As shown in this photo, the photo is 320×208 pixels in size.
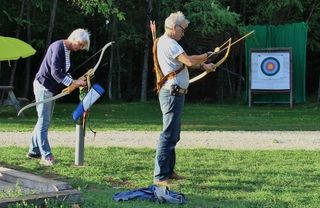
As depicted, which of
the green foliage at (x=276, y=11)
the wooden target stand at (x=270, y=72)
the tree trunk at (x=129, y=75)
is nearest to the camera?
the wooden target stand at (x=270, y=72)

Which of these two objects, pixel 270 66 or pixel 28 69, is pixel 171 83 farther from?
pixel 28 69

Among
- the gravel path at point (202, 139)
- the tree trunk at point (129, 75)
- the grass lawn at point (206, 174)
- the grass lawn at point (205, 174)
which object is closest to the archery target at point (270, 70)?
the tree trunk at point (129, 75)

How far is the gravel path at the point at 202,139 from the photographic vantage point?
10.3 metres

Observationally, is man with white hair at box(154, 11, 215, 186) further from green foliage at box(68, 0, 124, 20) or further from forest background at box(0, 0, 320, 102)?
forest background at box(0, 0, 320, 102)

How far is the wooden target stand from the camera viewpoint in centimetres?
2083

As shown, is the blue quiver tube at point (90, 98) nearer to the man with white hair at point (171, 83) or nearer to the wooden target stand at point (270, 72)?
the man with white hair at point (171, 83)

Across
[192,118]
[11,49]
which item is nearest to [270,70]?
[192,118]

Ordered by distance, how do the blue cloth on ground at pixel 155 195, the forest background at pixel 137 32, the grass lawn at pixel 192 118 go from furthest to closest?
the forest background at pixel 137 32
the grass lawn at pixel 192 118
the blue cloth on ground at pixel 155 195

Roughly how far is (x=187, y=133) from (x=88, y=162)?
391cm

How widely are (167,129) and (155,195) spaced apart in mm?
1101

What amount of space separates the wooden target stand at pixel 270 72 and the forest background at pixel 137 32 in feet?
3.96

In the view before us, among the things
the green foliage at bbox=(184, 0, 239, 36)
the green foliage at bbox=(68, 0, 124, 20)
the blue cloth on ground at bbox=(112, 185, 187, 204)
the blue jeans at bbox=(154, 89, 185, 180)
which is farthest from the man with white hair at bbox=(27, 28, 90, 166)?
the green foliage at bbox=(184, 0, 239, 36)

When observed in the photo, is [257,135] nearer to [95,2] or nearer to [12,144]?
[12,144]

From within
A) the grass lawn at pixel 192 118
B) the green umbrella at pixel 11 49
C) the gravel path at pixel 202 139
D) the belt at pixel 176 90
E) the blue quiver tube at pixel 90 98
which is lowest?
the grass lawn at pixel 192 118
